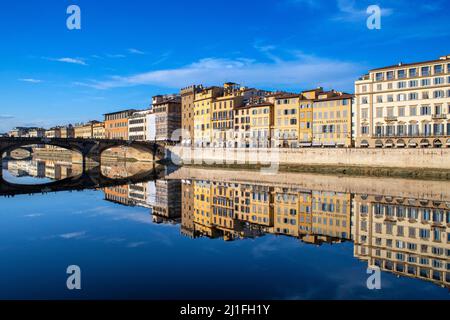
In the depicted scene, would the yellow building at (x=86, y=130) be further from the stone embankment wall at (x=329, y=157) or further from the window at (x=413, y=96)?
the window at (x=413, y=96)

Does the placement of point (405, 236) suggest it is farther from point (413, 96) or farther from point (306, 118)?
point (306, 118)

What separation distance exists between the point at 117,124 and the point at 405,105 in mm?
93800

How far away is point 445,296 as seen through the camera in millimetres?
11391

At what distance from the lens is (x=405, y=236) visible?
63.3ft

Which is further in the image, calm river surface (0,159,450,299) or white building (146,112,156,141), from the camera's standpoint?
white building (146,112,156,141)

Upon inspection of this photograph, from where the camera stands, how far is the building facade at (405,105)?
5200 centimetres

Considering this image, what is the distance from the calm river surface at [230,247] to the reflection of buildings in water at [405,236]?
2.1 inches

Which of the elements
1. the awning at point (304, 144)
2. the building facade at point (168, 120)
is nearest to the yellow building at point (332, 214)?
the awning at point (304, 144)

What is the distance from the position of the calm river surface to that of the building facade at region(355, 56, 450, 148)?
24.1 metres

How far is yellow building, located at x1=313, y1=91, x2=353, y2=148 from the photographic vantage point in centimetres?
6147

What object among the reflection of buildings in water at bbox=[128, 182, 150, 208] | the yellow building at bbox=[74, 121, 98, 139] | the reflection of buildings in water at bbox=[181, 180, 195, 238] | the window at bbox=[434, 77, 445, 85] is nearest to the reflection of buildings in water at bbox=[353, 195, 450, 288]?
the reflection of buildings in water at bbox=[181, 180, 195, 238]

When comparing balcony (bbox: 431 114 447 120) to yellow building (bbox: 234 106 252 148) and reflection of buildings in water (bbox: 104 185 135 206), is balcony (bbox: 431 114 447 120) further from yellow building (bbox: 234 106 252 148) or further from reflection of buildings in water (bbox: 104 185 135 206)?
reflection of buildings in water (bbox: 104 185 135 206)
